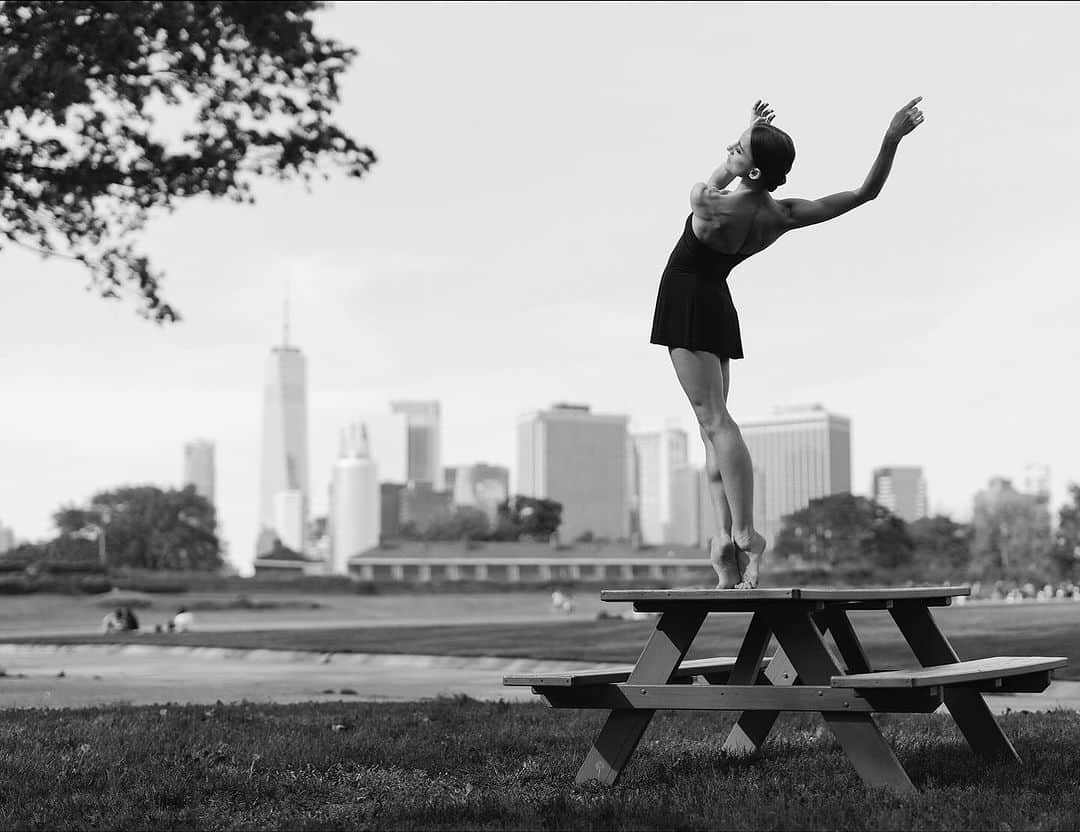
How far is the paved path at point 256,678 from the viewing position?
12.1 m

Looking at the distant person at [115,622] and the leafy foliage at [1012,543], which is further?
the leafy foliage at [1012,543]

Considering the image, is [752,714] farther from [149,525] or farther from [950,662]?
[149,525]

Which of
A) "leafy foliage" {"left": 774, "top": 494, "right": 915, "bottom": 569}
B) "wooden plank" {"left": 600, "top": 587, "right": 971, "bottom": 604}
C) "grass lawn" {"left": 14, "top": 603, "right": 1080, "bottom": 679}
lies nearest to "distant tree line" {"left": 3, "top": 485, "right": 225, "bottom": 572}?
"leafy foliage" {"left": 774, "top": 494, "right": 915, "bottom": 569}

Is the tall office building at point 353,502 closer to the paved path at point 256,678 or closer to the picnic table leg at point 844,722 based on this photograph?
the paved path at point 256,678

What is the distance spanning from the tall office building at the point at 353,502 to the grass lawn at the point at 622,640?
3709 inches

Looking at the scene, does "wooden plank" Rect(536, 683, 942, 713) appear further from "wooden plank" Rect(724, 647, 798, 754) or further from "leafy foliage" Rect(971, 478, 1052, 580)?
"leafy foliage" Rect(971, 478, 1052, 580)

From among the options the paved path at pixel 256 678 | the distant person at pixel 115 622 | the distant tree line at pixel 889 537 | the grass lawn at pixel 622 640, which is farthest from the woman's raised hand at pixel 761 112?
the distant tree line at pixel 889 537

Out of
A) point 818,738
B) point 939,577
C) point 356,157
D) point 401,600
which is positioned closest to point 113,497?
point 401,600

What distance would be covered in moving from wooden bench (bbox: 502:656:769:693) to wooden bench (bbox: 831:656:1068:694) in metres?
0.89

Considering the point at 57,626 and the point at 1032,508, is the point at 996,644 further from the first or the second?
the point at 1032,508

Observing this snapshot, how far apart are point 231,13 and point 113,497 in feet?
365

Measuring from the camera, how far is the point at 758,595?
5777 millimetres

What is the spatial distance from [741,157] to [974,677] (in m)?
2.74

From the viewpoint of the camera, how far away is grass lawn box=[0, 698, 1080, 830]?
526 centimetres
